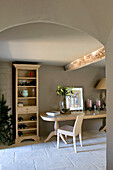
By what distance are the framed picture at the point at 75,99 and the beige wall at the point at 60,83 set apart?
0.59ft

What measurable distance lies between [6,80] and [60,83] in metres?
1.72

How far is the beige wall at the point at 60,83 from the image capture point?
14.9ft

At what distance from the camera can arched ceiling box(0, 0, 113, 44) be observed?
1.01 meters

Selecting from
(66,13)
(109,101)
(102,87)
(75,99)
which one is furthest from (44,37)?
(102,87)

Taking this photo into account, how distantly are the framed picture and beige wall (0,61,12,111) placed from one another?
6.22 feet

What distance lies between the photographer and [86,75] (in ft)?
16.6

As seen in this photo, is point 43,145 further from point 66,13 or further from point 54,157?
point 66,13

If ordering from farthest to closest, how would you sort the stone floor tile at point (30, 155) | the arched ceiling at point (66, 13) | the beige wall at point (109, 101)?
the stone floor tile at point (30, 155)
the beige wall at point (109, 101)
the arched ceiling at point (66, 13)

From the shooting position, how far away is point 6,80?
411cm

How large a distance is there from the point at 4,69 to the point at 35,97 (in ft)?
4.02

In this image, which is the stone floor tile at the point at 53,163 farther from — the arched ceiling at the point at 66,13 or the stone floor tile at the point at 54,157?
the arched ceiling at the point at 66,13

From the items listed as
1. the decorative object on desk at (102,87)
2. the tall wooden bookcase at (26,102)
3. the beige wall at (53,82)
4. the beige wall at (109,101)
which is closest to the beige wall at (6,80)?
the beige wall at (53,82)

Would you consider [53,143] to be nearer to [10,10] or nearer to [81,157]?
[81,157]

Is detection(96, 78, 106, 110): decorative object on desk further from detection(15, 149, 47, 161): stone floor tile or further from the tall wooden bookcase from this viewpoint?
detection(15, 149, 47, 161): stone floor tile
